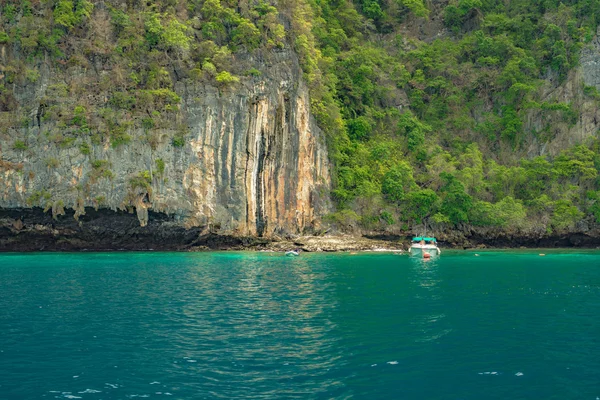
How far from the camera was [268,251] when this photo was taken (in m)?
49.7

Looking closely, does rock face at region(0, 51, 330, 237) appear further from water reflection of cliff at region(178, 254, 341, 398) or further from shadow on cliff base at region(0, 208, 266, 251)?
water reflection of cliff at region(178, 254, 341, 398)

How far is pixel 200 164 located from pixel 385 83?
28.8 meters

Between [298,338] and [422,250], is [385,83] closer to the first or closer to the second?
[422,250]

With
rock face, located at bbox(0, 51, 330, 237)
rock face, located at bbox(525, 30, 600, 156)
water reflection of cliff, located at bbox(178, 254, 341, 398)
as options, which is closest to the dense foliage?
rock face, located at bbox(525, 30, 600, 156)

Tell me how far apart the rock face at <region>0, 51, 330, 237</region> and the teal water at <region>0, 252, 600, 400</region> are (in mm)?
19974

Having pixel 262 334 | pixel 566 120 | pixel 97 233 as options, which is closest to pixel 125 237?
pixel 97 233

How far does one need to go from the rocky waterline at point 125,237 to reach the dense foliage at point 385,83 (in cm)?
490

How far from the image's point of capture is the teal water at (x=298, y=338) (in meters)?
11.0

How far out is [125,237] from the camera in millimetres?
49312

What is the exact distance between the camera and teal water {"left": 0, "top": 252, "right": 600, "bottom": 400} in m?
11.0

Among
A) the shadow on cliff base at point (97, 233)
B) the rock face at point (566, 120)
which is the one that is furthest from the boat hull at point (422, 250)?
the rock face at point (566, 120)

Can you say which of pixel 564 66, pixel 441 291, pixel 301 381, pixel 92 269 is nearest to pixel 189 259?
pixel 92 269

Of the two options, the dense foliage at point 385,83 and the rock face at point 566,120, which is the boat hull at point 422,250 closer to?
the dense foliage at point 385,83

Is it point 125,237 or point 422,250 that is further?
point 125,237
